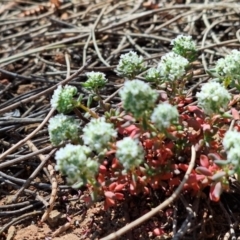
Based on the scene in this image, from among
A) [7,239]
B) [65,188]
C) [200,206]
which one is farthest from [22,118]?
[200,206]

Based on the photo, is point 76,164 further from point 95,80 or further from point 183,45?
point 183,45

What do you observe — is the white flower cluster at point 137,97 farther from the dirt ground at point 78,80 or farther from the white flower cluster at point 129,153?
the dirt ground at point 78,80

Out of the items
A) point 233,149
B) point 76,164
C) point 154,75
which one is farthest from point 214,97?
point 76,164

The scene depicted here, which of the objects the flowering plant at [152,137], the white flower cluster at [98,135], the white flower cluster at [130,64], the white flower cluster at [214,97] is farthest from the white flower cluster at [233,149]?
the white flower cluster at [130,64]

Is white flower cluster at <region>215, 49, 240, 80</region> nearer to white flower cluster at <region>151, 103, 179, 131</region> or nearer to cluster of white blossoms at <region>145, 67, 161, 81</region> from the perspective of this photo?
cluster of white blossoms at <region>145, 67, 161, 81</region>

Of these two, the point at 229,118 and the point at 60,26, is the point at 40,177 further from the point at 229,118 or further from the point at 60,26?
the point at 60,26

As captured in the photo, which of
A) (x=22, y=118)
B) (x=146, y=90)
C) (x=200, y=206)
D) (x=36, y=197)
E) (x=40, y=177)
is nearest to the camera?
(x=146, y=90)
